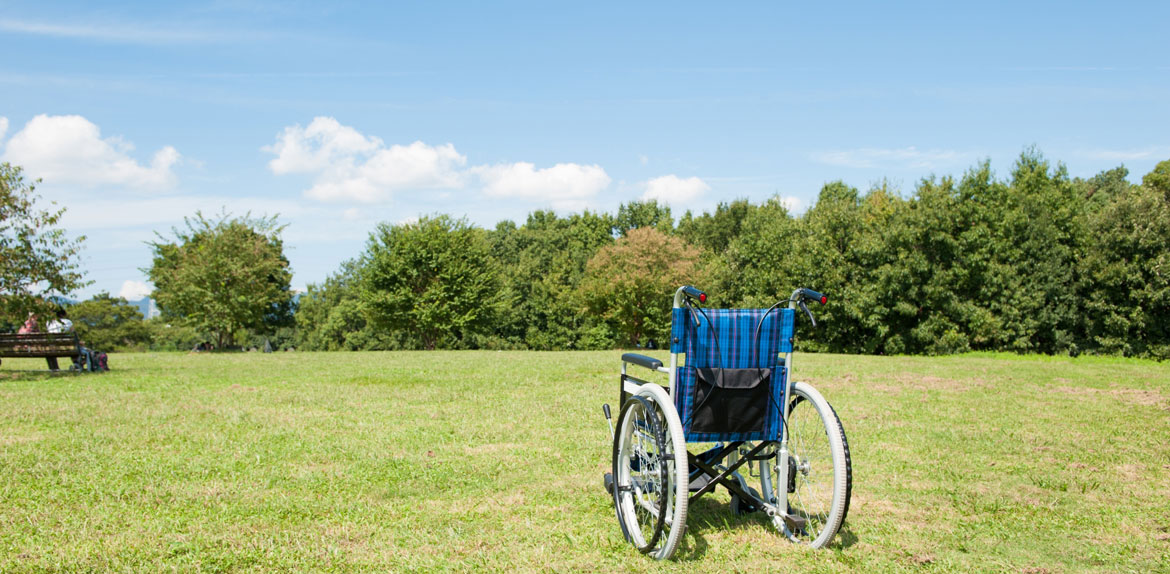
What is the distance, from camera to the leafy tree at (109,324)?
160ft

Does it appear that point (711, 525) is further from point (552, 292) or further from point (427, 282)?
point (552, 292)

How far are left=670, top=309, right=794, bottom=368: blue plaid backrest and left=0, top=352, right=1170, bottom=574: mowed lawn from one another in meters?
1.10

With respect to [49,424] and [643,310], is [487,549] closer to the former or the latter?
[49,424]

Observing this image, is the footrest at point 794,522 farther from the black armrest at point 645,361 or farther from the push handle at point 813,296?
the push handle at point 813,296

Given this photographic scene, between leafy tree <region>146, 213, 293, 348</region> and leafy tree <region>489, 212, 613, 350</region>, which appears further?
leafy tree <region>489, 212, 613, 350</region>

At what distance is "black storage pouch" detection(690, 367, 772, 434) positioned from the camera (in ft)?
14.5

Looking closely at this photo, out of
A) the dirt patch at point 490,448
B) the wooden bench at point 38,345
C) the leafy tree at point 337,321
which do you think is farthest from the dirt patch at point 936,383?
the leafy tree at point 337,321

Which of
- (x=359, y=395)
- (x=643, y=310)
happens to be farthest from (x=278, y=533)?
(x=643, y=310)

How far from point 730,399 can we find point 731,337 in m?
0.37

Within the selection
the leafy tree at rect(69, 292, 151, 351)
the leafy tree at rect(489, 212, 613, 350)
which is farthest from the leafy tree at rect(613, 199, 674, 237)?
the leafy tree at rect(69, 292, 151, 351)

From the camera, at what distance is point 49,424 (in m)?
8.40

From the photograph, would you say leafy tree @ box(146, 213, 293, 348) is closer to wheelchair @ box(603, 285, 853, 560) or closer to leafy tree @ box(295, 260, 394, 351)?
leafy tree @ box(295, 260, 394, 351)

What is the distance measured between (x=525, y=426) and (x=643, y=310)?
4251cm

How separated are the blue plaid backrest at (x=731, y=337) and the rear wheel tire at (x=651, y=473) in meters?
0.33
